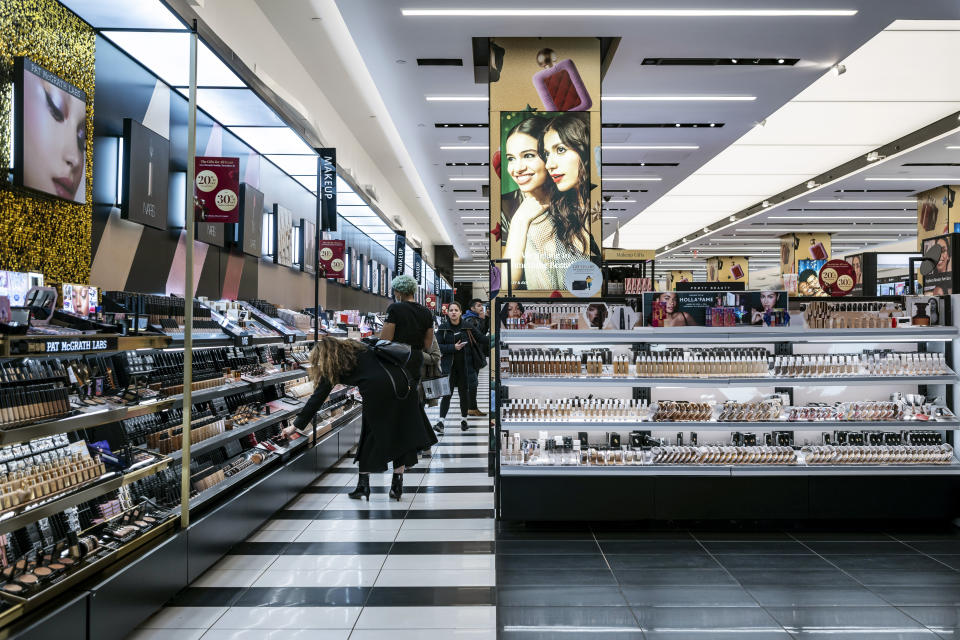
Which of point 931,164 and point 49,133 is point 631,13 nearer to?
point 49,133

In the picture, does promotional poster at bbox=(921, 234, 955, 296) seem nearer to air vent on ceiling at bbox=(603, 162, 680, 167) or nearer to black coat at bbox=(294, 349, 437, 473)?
black coat at bbox=(294, 349, 437, 473)

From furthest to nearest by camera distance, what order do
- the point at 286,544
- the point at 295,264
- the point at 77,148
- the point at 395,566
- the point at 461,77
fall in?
the point at 295,264 → the point at 461,77 → the point at 286,544 → the point at 395,566 → the point at 77,148

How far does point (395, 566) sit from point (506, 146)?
3.70 m

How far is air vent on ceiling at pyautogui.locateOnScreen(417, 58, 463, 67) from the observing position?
262 inches

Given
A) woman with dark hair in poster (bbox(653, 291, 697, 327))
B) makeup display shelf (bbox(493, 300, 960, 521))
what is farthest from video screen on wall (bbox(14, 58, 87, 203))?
woman with dark hair in poster (bbox(653, 291, 697, 327))

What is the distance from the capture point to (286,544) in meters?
4.09

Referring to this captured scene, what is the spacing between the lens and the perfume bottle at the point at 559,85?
607 centimetres

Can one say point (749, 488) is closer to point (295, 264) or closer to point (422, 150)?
point (295, 264)

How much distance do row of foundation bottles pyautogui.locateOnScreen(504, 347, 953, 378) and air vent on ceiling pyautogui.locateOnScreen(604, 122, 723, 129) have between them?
5.07 m

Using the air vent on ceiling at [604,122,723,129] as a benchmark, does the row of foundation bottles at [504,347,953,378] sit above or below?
below

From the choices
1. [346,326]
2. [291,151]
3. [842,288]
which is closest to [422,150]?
[346,326]

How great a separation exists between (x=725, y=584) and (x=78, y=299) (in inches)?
136

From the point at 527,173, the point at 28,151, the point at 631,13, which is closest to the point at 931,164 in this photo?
the point at 631,13

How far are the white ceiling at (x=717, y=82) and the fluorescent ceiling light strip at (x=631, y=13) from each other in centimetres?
8
